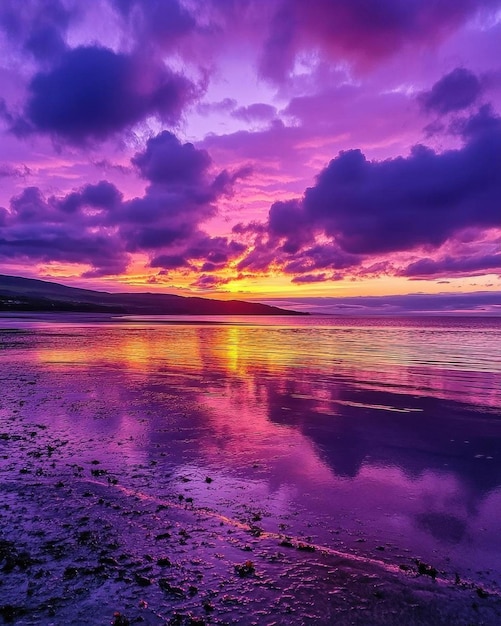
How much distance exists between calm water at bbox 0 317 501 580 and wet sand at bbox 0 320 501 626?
91 millimetres

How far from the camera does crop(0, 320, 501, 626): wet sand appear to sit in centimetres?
625

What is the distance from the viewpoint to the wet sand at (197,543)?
6246 millimetres

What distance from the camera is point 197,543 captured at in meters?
7.91

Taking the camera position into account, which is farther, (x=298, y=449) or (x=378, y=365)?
(x=378, y=365)

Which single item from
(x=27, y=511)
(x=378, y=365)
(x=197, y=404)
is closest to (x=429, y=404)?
(x=197, y=404)

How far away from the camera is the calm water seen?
8.82 m

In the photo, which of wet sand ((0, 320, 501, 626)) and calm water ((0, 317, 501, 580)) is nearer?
wet sand ((0, 320, 501, 626))

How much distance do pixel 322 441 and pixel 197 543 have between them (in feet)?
24.0

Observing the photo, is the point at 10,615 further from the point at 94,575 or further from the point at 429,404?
the point at 429,404

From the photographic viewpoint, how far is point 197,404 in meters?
19.9

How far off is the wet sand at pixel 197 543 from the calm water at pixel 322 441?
9 cm

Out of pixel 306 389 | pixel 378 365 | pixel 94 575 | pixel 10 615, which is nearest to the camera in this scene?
pixel 10 615

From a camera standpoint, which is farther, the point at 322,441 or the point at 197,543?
the point at 322,441

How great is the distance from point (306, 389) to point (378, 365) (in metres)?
12.9
